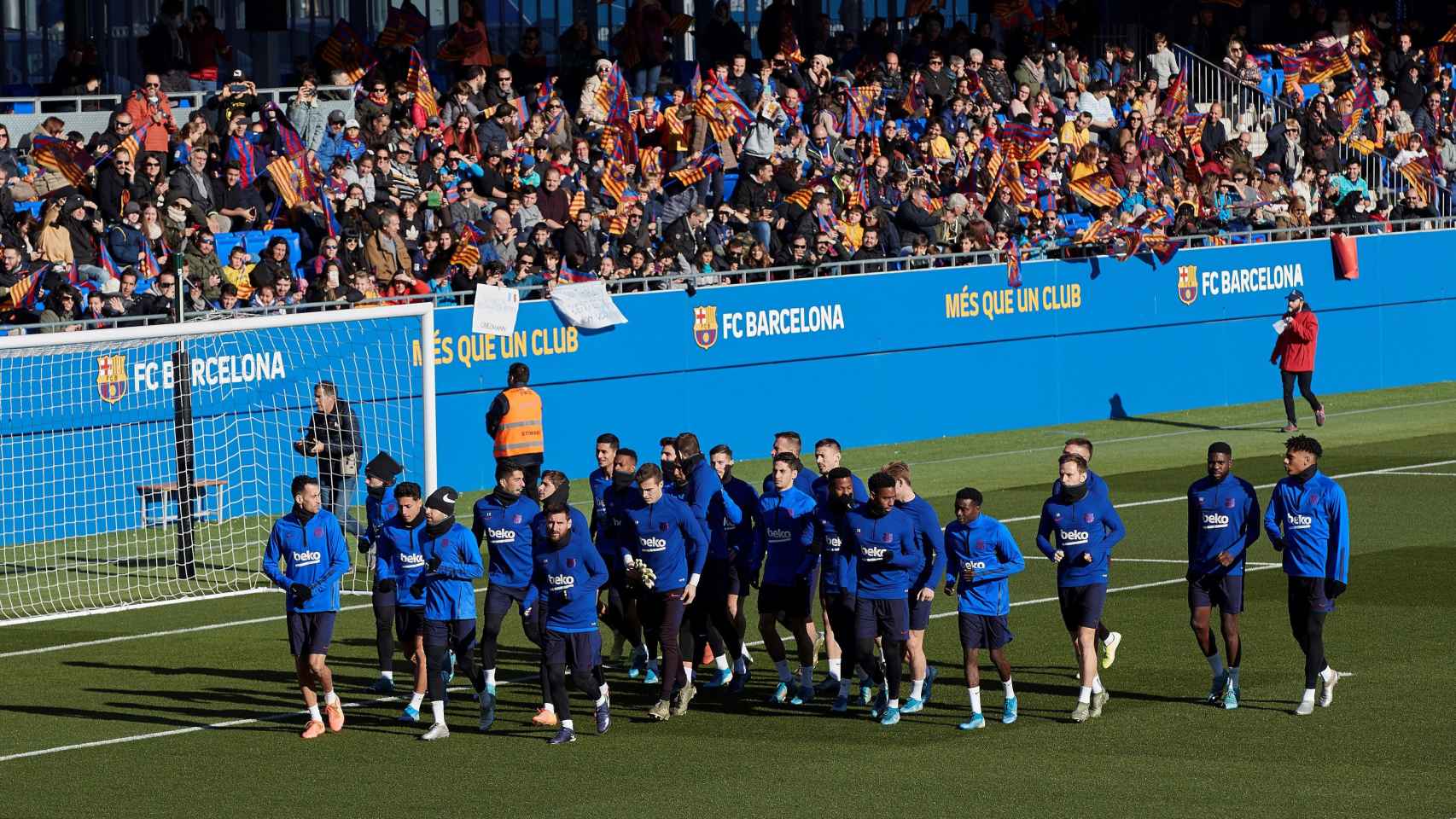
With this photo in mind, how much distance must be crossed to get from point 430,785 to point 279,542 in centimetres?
236

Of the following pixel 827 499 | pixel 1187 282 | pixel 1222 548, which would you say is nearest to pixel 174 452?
pixel 827 499

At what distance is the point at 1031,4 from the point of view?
139 feet

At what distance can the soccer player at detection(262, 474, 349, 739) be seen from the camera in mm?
15398

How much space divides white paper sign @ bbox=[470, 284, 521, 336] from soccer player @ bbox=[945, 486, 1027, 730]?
1326cm

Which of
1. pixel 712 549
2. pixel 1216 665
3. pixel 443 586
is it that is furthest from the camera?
pixel 712 549

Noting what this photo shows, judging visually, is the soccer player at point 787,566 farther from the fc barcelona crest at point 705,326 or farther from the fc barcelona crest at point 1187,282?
the fc barcelona crest at point 1187,282

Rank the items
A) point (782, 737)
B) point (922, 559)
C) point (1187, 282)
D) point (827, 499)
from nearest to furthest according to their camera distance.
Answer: point (782, 737) < point (922, 559) < point (827, 499) < point (1187, 282)

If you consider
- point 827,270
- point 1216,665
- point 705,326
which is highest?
point 827,270

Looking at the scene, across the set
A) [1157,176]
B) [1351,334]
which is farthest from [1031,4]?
[1351,334]

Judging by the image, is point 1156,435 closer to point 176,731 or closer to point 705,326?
point 705,326

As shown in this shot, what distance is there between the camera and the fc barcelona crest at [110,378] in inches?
956

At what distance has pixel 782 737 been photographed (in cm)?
1531

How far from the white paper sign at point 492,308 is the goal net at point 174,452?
137 cm

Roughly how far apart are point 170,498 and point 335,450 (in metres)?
2.26
